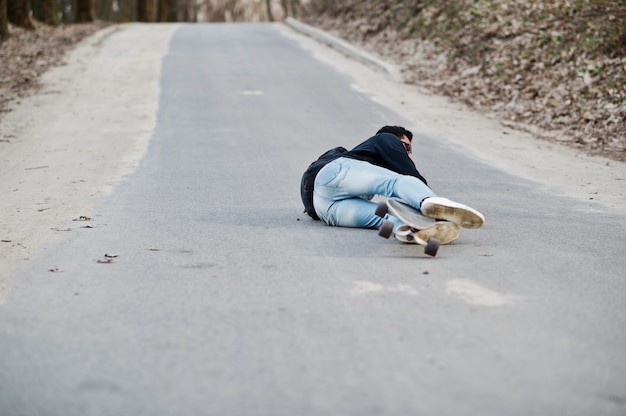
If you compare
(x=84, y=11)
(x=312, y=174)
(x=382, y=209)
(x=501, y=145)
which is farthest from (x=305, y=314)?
(x=84, y=11)

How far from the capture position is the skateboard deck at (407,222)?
231 inches

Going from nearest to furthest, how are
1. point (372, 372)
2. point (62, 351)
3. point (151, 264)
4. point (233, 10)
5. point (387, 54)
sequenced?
1. point (372, 372)
2. point (62, 351)
3. point (151, 264)
4. point (387, 54)
5. point (233, 10)

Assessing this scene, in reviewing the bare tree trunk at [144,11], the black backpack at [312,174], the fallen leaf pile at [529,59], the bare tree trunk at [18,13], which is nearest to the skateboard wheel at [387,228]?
the black backpack at [312,174]

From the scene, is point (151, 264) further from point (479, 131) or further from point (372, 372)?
point (479, 131)

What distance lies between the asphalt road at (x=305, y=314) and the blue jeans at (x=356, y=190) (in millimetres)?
144

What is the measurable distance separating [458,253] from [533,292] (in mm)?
1103

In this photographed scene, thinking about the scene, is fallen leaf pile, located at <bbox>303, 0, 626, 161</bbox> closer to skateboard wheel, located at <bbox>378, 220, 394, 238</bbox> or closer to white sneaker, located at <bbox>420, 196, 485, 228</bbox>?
white sneaker, located at <bbox>420, 196, 485, 228</bbox>

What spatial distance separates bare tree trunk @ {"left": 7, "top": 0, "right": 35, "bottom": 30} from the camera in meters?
24.9

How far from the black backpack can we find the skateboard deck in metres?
0.95

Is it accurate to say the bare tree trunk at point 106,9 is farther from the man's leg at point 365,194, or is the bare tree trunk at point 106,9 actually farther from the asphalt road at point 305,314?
the man's leg at point 365,194

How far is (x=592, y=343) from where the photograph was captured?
394 centimetres

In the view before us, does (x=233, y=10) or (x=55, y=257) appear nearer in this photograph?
(x=55, y=257)

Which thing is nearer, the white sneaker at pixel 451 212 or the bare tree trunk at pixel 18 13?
the white sneaker at pixel 451 212

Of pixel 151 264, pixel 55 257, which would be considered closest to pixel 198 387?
pixel 151 264
